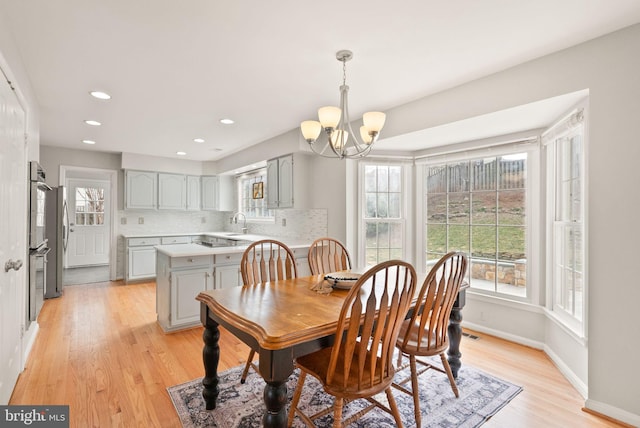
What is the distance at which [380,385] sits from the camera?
154 centimetres

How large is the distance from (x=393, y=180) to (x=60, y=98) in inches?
142

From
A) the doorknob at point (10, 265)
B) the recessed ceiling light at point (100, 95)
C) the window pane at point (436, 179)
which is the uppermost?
the recessed ceiling light at point (100, 95)

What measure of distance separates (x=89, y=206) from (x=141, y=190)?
199cm

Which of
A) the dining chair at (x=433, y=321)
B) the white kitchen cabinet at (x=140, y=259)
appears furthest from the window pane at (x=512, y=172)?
the white kitchen cabinet at (x=140, y=259)

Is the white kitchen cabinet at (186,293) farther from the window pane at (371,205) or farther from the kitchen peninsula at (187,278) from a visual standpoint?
the window pane at (371,205)

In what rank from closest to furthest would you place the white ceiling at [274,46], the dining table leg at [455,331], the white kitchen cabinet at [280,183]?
the white ceiling at [274,46], the dining table leg at [455,331], the white kitchen cabinet at [280,183]

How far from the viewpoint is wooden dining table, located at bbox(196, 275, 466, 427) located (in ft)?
4.41

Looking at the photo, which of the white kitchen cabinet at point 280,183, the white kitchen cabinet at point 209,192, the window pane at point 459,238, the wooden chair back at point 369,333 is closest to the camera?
the wooden chair back at point 369,333

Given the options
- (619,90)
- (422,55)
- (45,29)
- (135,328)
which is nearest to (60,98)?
(45,29)

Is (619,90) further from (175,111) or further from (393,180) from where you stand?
(175,111)

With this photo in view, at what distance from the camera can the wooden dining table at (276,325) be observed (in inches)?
52.9

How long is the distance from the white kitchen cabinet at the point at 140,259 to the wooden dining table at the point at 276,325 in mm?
4414

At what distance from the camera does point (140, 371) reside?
2.49 m

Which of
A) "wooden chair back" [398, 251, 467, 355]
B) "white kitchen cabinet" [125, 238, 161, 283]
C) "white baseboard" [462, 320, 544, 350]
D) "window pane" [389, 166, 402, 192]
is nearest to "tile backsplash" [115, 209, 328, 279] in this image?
"white kitchen cabinet" [125, 238, 161, 283]
